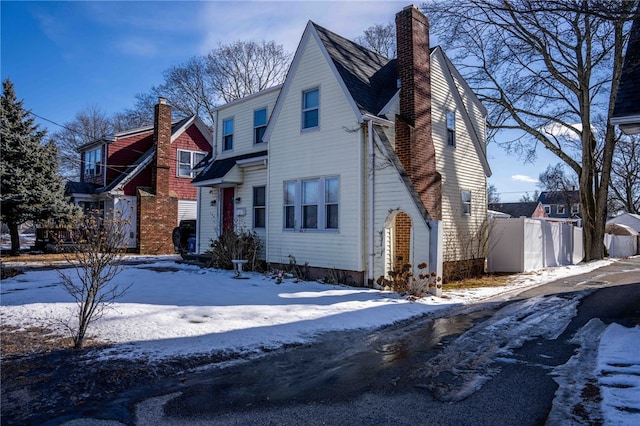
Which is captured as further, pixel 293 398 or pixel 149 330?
pixel 149 330

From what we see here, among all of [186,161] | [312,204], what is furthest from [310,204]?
[186,161]

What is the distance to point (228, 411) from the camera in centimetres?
401

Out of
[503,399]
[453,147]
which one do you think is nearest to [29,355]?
[503,399]

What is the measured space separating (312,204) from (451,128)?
575cm

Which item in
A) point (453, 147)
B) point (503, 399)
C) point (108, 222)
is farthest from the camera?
point (453, 147)

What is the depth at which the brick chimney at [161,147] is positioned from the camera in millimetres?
22391

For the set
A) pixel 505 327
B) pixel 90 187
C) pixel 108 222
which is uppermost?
pixel 90 187

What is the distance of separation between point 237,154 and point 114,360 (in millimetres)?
12033

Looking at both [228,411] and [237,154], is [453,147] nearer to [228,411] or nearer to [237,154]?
[237,154]

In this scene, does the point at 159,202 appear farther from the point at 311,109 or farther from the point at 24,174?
the point at 311,109


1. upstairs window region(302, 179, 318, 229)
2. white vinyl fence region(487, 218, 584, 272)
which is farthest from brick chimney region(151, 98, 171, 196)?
white vinyl fence region(487, 218, 584, 272)

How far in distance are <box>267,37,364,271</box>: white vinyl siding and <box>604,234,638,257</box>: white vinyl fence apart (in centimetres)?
2503

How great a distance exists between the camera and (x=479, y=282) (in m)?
13.7

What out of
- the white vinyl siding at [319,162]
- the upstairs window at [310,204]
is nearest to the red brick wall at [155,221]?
the white vinyl siding at [319,162]
